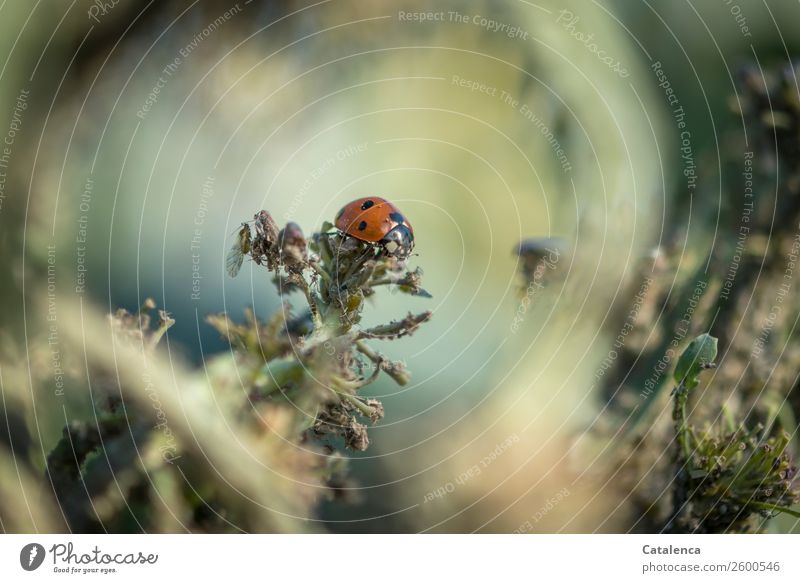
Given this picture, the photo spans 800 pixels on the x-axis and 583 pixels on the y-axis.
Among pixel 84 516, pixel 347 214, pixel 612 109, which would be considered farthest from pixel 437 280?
pixel 84 516

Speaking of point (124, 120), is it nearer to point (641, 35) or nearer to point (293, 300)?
point (293, 300)

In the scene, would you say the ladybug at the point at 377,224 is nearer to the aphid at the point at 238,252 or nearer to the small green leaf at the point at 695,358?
the aphid at the point at 238,252
